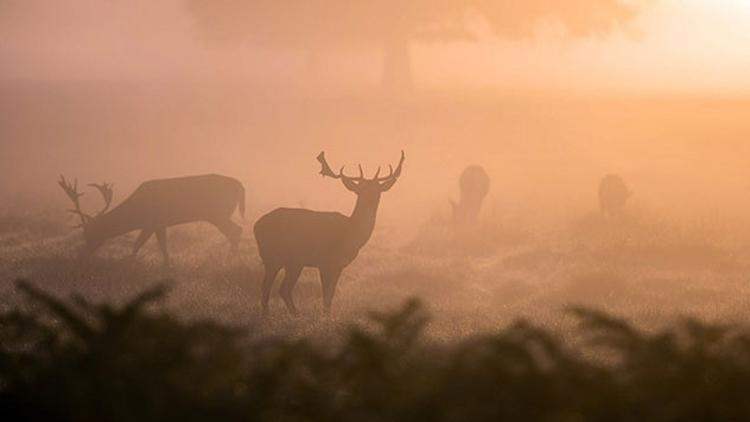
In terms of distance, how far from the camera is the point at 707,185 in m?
27.0

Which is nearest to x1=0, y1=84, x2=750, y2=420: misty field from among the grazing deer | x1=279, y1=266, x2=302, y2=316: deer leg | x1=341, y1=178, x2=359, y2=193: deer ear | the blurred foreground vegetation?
the blurred foreground vegetation

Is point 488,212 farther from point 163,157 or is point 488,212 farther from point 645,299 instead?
point 163,157

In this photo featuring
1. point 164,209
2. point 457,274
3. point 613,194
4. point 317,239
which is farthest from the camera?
point 613,194

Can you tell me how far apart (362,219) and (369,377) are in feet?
36.3

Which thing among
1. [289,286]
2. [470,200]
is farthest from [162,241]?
[470,200]

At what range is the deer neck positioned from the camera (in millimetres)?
13133

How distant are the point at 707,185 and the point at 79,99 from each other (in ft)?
93.9

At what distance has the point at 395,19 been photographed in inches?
1999

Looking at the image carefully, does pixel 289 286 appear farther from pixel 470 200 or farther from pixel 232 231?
pixel 470 200

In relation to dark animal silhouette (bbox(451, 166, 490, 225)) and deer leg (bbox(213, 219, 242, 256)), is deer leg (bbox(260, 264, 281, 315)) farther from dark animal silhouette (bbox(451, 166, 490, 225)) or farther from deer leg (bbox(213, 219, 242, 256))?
dark animal silhouette (bbox(451, 166, 490, 225))

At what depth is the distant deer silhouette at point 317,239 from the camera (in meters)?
13.2

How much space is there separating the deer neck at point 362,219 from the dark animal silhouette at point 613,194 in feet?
27.7

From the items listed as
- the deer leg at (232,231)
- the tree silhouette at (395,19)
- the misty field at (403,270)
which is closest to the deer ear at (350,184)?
the misty field at (403,270)

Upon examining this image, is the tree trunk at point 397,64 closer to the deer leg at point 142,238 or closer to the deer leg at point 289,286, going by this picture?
the deer leg at point 142,238
